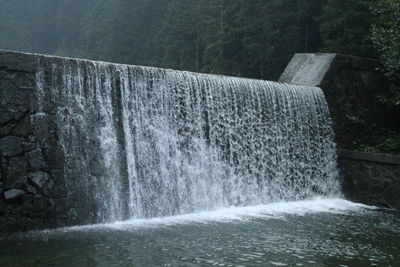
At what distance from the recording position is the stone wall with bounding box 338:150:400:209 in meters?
10.2

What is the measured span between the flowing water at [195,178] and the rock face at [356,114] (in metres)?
0.37

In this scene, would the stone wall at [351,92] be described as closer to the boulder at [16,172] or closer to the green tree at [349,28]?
the green tree at [349,28]

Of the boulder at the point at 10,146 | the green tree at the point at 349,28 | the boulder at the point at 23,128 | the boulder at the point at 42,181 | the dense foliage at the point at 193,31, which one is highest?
the dense foliage at the point at 193,31

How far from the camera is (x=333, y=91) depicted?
1166 centimetres

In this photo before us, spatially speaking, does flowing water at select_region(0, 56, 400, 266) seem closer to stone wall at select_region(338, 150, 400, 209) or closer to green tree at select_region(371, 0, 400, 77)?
stone wall at select_region(338, 150, 400, 209)

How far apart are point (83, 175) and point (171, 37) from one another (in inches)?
943

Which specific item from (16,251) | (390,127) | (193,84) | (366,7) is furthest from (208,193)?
(366,7)

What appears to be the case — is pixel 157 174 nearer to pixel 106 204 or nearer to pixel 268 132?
pixel 106 204

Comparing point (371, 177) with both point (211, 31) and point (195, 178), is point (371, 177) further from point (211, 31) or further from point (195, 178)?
point (211, 31)

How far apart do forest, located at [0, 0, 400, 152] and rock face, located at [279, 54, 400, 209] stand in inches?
14.0

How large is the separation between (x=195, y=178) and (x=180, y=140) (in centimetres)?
70

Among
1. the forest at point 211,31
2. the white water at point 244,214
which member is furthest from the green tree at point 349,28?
the white water at point 244,214

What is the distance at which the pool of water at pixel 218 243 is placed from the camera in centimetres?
533

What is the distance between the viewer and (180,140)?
873 cm
